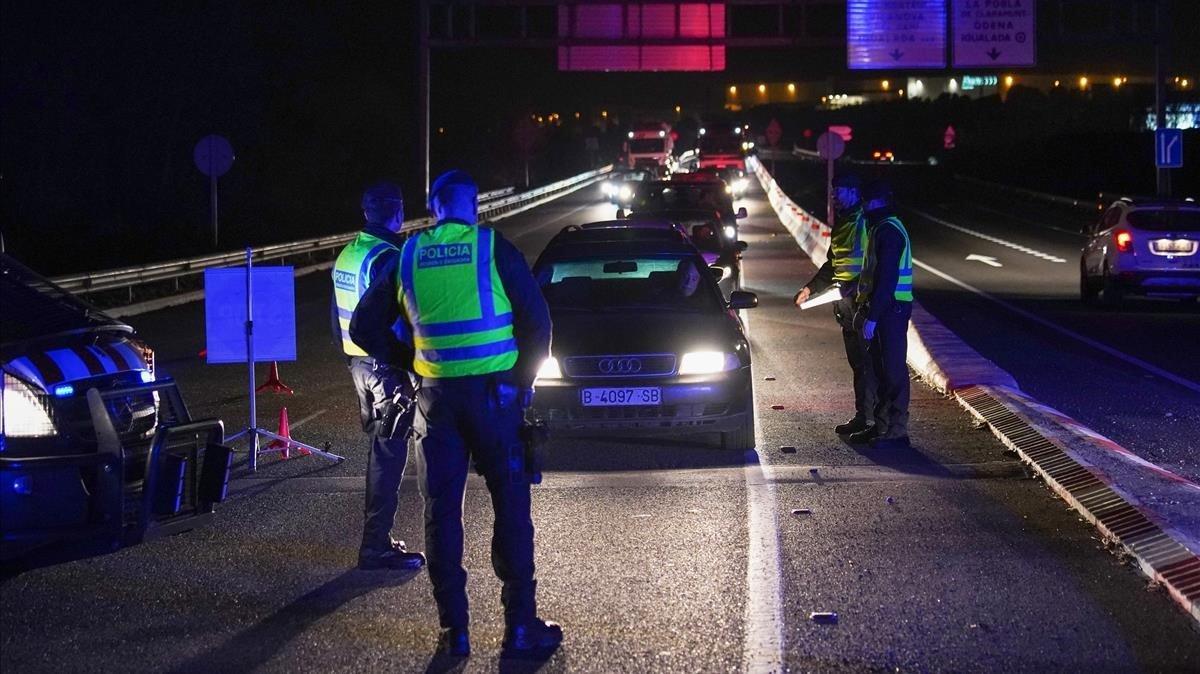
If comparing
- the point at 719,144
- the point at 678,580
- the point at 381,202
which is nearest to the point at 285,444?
the point at 381,202

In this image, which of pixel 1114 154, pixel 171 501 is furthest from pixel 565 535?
pixel 1114 154

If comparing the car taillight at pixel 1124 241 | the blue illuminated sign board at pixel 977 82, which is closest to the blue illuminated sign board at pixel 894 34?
the car taillight at pixel 1124 241

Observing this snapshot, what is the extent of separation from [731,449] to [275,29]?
74614 millimetres

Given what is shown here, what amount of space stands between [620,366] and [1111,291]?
13892mm

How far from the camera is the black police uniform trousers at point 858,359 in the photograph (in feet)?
36.4

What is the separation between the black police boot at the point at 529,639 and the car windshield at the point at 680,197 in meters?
19.3

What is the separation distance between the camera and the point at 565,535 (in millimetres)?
8250

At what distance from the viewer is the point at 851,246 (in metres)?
11.4

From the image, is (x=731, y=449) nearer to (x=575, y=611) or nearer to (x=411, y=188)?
(x=575, y=611)

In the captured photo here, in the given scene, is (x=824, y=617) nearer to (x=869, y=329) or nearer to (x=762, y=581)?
(x=762, y=581)

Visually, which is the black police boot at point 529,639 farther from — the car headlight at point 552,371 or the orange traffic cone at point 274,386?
the orange traffic cone at point 274,386

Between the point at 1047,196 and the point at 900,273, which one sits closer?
the point at 900,273

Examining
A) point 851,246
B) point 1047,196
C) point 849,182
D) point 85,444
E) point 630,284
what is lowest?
point 85,444

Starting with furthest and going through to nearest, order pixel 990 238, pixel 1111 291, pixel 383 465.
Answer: pixel 990 238, pixel 1111 291, pixel 383 465
